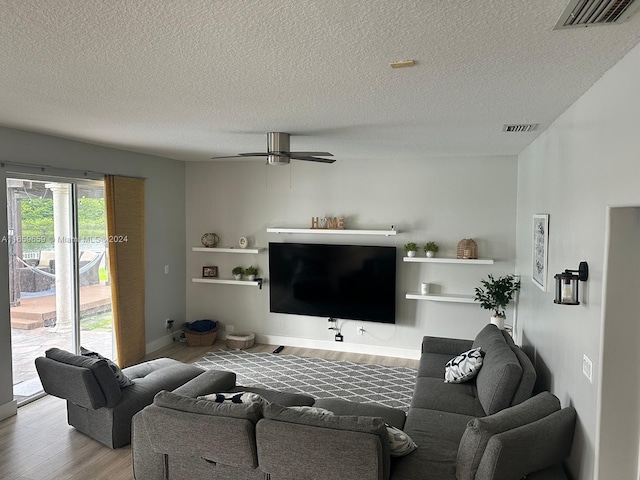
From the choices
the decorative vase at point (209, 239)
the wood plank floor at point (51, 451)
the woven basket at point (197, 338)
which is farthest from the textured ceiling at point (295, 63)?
the woven basket at point (197, 338)

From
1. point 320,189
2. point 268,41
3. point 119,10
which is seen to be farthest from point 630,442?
point 320,189

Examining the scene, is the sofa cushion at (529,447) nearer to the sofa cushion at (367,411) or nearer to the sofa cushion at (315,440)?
the sofa cushion at (315,440)

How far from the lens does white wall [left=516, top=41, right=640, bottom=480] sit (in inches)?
77.4

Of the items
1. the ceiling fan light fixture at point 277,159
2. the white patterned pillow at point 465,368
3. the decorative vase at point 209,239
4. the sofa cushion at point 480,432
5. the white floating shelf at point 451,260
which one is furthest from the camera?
the decorative vase at point 209,239

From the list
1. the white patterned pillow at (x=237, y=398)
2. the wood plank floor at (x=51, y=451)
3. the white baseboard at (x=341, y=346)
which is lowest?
the wood plank floor at (x=51, y=451)

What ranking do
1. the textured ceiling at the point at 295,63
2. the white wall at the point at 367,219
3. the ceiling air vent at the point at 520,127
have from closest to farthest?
the textured ceiling at the point at 295,63
the ceiling air vent at the point at 520,127
the white wall at the point at 367,219

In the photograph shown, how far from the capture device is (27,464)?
3.38 metres

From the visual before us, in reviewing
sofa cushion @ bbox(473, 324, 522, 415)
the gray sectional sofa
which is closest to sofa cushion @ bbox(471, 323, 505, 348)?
sofa cushion @ bbox(473, 324, 522, 415)

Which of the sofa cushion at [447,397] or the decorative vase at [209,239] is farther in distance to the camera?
the decorative vase at [209,239]

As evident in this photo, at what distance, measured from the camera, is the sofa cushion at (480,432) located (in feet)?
7.80

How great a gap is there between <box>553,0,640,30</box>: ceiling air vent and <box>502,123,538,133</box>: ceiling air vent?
205 centimetres

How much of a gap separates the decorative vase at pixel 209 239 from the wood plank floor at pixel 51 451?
2.86 meters

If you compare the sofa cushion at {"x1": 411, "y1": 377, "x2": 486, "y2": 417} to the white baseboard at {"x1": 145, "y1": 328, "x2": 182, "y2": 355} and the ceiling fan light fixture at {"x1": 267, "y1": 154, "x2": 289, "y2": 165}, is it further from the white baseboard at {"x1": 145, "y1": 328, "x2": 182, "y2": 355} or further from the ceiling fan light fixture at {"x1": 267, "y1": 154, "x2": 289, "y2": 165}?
the white baseboard at {"x1": 145, "y1": 328, "x2": 182, "y2": 355}

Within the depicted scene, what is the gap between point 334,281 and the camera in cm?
607
